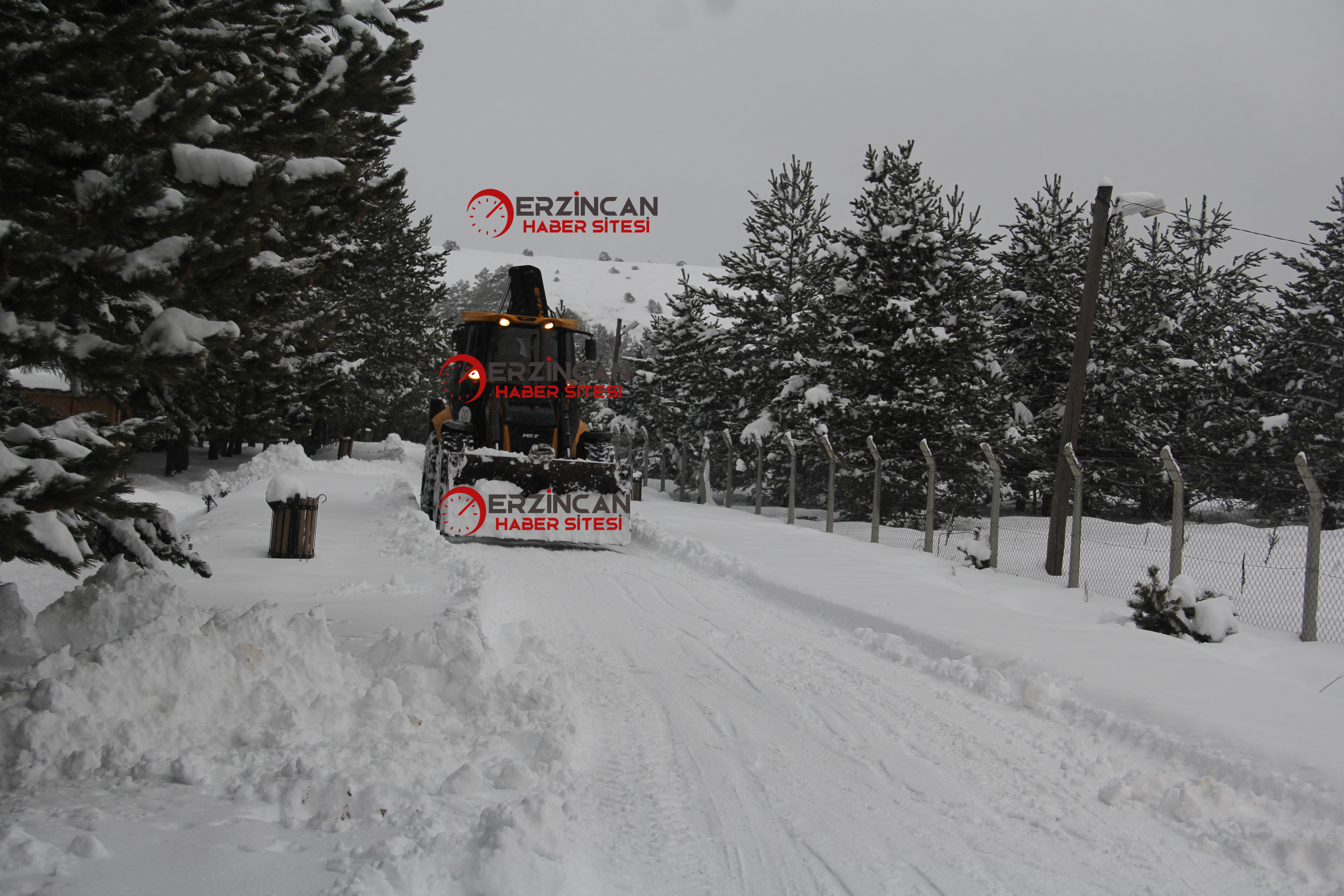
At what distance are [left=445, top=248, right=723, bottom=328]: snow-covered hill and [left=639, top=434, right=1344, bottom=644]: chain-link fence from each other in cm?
8863

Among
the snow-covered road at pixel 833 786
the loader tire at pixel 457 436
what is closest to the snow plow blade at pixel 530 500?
the loader tire at pixel 457 436

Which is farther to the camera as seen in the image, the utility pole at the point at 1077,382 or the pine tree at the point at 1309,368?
the pine tree at the point at 1309,368

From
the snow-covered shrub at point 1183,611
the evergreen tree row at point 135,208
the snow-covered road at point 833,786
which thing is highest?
the evergreen tree row at point 135,208

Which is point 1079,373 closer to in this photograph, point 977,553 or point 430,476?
point 977,553

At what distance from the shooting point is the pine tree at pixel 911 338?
1873 cm

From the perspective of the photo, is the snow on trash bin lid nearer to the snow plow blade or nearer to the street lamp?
the snow plow blade

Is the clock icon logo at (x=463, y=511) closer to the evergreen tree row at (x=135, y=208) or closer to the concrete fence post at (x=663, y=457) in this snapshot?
the evergreen tree row at (x=135, y=208)

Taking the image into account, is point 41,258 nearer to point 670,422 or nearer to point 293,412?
point 293,412

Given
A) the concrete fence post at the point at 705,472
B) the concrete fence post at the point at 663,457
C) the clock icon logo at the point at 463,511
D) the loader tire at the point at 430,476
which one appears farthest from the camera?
the concrete fence post at the point at 663,457

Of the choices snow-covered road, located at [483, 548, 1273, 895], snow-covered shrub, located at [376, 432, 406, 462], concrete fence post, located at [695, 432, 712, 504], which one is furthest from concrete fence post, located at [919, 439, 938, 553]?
snow-covered shrub, located at [376, 432, 406, 462]

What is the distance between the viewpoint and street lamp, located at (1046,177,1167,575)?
11977mm

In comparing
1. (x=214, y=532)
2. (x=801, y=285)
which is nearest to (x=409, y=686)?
(x=214, y=532)

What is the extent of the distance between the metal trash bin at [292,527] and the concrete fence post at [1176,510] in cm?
862

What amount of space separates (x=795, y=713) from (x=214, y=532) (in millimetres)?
8175
